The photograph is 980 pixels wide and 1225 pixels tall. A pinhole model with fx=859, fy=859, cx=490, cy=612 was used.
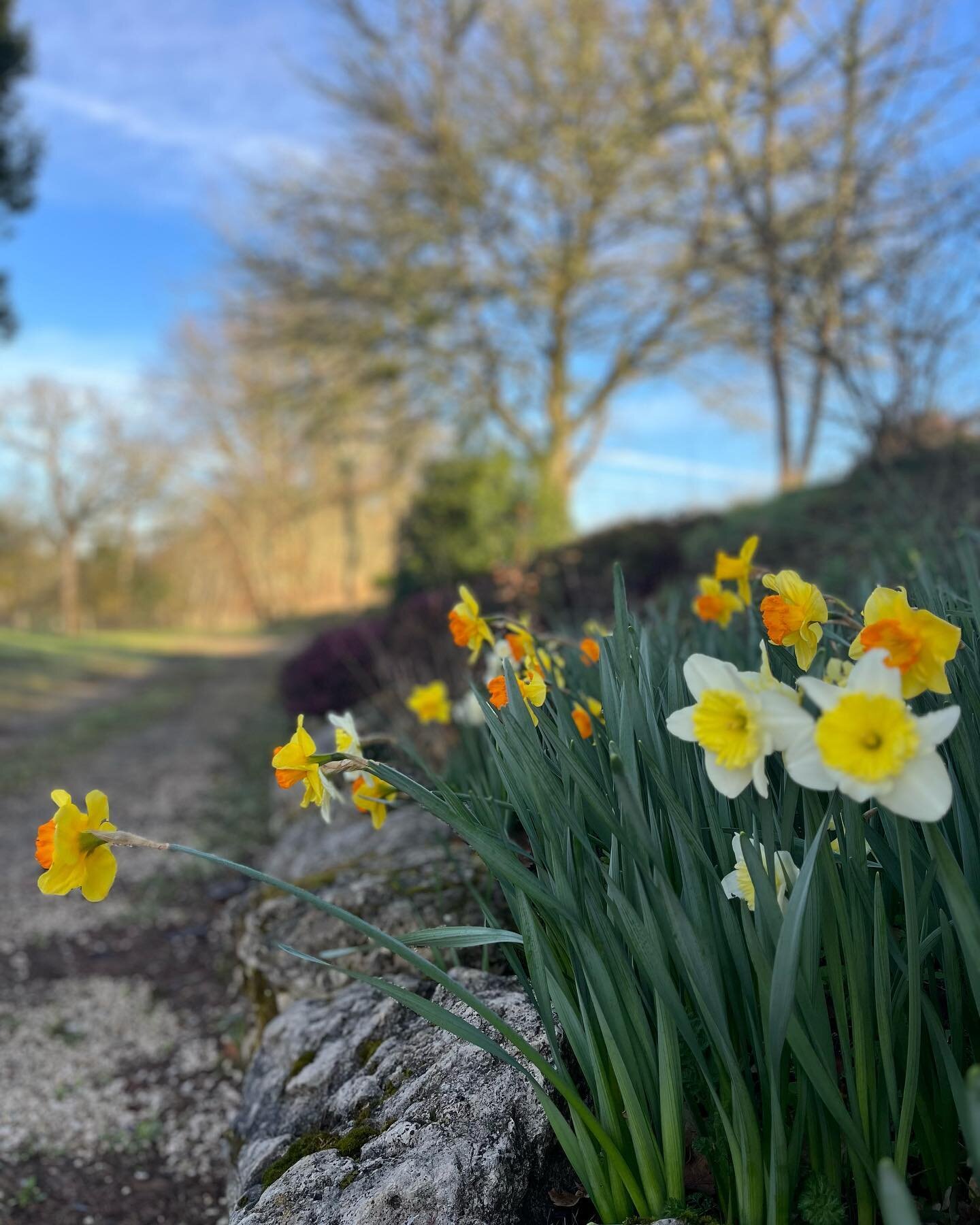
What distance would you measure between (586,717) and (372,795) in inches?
17.5

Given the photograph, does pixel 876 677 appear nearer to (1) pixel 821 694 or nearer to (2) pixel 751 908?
(1) pixel 821 694

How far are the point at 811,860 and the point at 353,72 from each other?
15.5 meters

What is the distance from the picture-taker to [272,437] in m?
25.8

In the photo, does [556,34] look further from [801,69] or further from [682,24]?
[801,69]

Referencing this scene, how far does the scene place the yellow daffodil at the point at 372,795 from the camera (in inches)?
60.1

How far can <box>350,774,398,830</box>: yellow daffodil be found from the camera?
60.1 inches

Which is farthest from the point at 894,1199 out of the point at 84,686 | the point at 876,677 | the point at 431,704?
the point at 84,686

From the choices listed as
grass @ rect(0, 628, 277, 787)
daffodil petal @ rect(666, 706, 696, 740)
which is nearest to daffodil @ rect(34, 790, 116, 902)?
daffodil petal @ rect(666, 706, 696, 740)

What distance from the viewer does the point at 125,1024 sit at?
2.82 metres

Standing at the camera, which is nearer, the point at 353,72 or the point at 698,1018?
the point at 698,1018

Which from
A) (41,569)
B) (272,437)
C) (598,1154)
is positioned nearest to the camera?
(598,1154)

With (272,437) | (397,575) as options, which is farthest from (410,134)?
(272,437)

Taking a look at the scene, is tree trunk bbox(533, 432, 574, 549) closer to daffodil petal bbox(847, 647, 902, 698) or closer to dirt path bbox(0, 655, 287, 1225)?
dirt path bbox(0, 655, 287, 1225)

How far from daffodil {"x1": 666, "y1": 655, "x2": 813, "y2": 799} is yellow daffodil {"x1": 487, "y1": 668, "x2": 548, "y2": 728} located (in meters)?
0.40
